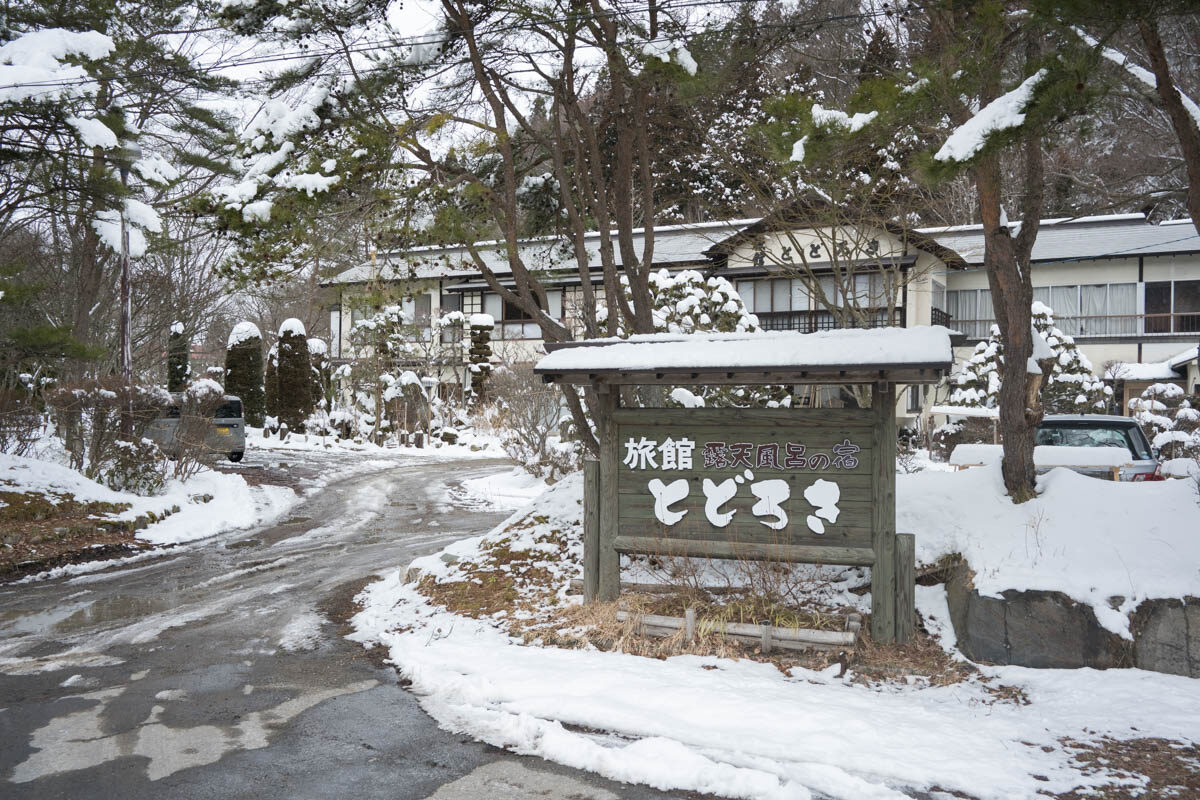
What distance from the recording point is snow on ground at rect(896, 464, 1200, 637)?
20.6 ft

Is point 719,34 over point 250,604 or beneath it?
over

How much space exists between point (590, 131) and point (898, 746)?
8.01 metres

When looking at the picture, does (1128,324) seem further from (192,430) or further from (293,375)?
(293,375)

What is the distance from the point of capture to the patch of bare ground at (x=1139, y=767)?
14.5 feet

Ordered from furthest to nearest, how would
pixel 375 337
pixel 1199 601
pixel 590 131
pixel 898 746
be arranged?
pixel 375 337, pixel 590 131, pixel 1199 601, pixel 898 746

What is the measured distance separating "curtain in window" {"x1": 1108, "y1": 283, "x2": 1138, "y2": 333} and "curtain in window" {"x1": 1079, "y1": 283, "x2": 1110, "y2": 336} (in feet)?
0.57

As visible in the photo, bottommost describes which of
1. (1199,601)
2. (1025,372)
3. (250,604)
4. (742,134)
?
(250,604)

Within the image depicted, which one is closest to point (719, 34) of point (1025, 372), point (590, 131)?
point (590, 131)

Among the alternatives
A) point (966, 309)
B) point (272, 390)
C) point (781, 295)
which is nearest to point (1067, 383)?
point (966, 309)

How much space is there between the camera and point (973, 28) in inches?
286

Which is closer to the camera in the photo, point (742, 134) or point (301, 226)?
point (301, 226)

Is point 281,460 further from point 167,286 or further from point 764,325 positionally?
point 764,325

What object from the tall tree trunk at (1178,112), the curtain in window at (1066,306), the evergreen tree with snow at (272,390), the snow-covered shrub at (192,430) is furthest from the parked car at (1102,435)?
the evergreen tree with snow at (272,390)

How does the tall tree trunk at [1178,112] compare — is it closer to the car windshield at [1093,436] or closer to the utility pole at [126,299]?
the car windshield at [1093,436]
